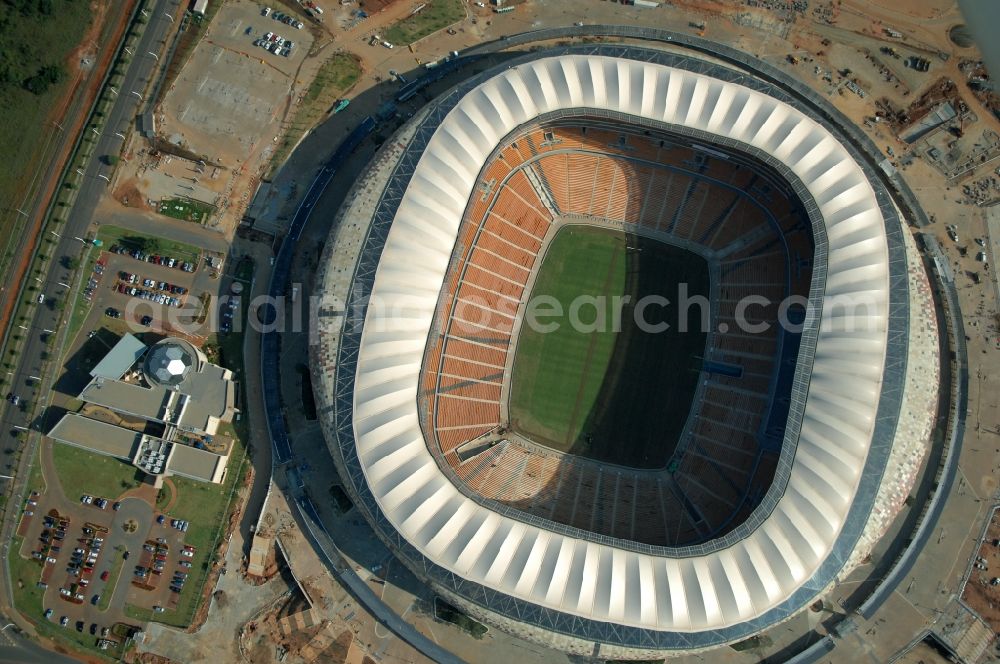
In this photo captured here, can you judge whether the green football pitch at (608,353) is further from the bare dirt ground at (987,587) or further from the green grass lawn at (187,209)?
the green grass lawn at (187,209)

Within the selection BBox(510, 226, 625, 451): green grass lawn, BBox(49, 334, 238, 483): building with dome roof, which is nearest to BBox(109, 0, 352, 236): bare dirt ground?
BBox(49, 334, 238, 483): building with dome roof

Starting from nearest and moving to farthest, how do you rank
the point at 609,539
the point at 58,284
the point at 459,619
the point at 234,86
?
the point at 609,539, the point at 459,619, the point at 58,284, the point at 234,86

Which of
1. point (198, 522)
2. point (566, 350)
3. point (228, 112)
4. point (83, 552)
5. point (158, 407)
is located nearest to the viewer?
point (158, 407)

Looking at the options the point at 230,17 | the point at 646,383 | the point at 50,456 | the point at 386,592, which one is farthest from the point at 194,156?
the point at 646,383

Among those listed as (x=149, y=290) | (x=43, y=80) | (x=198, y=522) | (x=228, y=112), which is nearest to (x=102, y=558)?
(x=198, y=522)

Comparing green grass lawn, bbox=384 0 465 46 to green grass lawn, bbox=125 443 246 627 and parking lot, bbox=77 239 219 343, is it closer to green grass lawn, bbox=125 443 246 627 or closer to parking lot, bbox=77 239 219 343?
parking lot, bbox=77 239 219 343

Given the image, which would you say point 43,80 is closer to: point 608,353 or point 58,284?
point 58,284

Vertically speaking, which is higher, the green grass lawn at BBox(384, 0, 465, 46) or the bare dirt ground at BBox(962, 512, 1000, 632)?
the green grass lawn at BBox(384, 0, 465, 46)

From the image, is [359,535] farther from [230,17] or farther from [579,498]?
[230,17]
